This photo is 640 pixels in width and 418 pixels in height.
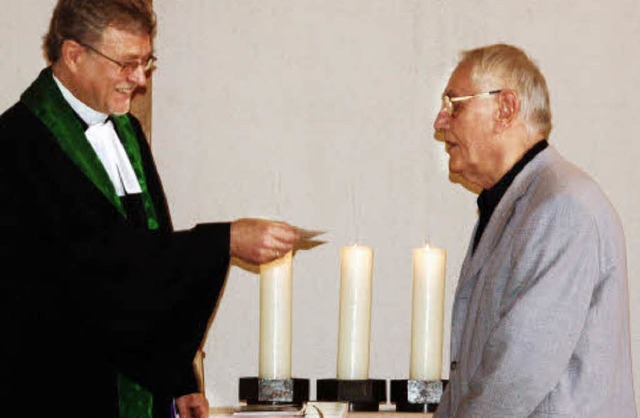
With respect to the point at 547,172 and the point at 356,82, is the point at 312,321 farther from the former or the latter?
A: the point at 547,172

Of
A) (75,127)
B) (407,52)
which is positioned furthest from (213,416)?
(407,52)

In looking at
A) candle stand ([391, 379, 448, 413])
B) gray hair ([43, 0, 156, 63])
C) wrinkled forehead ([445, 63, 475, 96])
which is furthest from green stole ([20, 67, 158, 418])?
wrinkled forehead ([445, 63, 475, 96])

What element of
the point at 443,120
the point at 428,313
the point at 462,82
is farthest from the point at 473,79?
the point at 428,313

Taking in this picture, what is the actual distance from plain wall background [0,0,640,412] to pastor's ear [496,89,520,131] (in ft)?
3.87

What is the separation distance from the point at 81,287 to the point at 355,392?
0.97m

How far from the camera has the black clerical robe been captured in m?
2.94

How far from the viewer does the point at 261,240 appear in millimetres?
3045

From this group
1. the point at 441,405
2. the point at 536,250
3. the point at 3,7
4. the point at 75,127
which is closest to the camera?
the point at 536,250

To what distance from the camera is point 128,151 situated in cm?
336

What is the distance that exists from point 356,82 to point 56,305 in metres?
1.50

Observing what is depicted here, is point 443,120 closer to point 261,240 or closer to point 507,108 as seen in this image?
point 507,108

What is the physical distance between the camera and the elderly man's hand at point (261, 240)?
304cm

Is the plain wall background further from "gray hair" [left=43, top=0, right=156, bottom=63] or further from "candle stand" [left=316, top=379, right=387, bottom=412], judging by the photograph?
"gray hair" [left=43, top=0, right=156, bottom=63]

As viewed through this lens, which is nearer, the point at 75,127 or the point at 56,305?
the point at 56,305
